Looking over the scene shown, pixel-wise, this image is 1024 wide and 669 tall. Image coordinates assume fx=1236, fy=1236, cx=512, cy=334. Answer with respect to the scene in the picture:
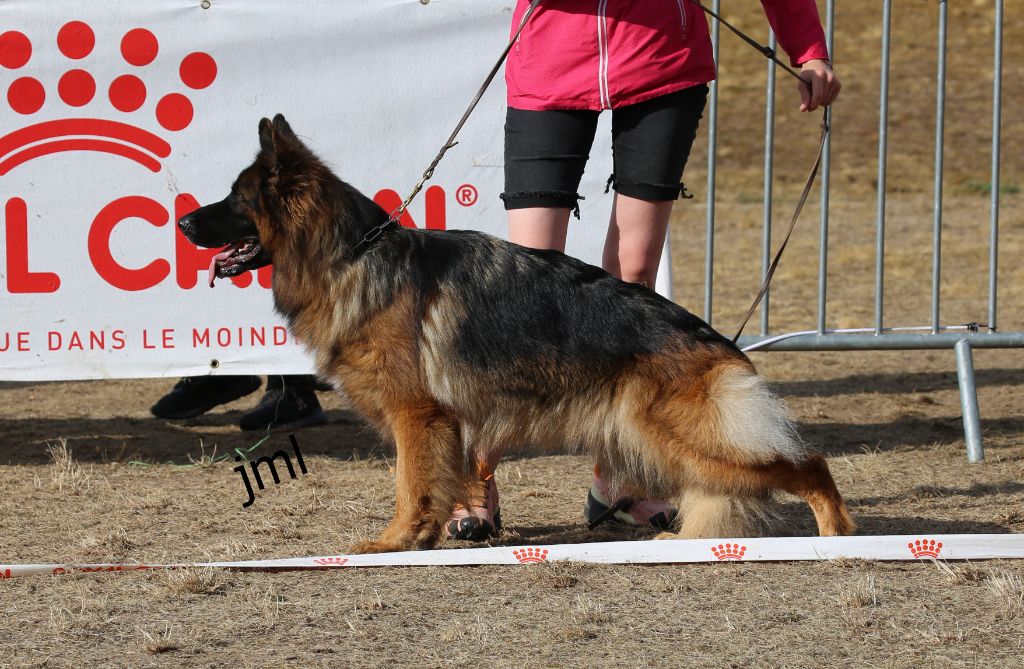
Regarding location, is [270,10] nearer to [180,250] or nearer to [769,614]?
[180,250]

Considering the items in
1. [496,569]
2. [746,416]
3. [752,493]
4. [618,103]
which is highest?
[618,103]

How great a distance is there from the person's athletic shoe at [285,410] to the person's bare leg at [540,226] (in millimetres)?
2325

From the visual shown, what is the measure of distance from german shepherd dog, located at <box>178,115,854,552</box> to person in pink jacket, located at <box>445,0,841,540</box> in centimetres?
29

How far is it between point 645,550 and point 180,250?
271cm

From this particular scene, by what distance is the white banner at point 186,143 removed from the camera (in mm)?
5332

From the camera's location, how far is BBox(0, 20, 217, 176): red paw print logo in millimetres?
Answer: 5309

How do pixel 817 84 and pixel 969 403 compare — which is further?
pixel 969 403

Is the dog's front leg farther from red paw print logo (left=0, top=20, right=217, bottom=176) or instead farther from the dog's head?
red paw print logo (left=0, top=20, right=217, bottom=176)

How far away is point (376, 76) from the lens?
5.51 m

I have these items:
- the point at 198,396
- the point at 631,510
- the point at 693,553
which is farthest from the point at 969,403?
the point at 198,396

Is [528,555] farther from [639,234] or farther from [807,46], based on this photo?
[807,46]

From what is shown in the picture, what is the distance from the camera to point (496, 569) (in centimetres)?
374

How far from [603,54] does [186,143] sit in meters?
2.23

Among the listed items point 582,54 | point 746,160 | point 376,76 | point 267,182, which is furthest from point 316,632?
point 746,160
